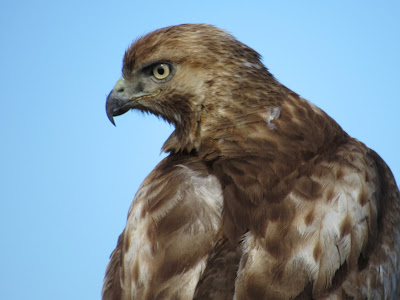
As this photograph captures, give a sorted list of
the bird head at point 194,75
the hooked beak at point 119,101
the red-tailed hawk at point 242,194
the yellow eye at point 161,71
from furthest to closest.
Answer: the hooked beak at point 119,101, the yellow eye at point 161,71, the bird head at point 194,75, the red-tailed hawk at point 242,194

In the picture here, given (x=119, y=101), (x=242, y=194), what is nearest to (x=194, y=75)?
(x=119, y=101)

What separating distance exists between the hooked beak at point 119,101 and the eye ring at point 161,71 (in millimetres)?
318

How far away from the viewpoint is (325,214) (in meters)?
4.03

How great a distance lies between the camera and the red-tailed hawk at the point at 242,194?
3867 millimetres

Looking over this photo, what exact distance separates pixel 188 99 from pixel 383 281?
195 centimetres

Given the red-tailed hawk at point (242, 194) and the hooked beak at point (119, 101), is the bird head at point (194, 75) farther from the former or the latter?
the hooked beak at point (119, 101)

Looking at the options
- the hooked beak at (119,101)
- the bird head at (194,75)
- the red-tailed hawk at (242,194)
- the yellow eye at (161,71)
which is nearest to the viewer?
the red-tailed hawk at (242,194)

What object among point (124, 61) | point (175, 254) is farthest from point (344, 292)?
point (124, 61)

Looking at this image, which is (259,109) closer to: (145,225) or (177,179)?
(177,179)

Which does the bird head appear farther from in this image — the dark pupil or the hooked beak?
the hooked beak

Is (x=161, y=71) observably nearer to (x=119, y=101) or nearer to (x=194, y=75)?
(x=194, y=75)

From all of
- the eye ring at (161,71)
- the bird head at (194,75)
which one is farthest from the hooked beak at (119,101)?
the eye ring at (161,71)

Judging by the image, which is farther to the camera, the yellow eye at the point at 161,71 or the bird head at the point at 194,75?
the yellow eye at the point at 161,71

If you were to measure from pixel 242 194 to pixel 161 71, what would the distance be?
4.80 feet
